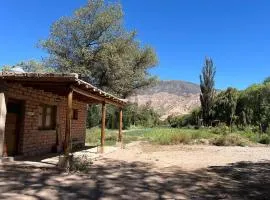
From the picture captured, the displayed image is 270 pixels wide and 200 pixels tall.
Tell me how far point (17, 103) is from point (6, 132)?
1.08 m

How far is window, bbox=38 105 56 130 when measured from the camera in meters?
14.5

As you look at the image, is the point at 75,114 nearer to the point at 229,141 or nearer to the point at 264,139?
the point at 229,141

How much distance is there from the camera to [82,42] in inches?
1161

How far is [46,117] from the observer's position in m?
15.1

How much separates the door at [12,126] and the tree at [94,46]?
1586 centimetres

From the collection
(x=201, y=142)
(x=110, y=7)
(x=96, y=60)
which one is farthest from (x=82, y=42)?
(x=201, y=142)

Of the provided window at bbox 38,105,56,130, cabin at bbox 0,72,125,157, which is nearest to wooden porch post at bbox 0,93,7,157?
cabin at bbox 0,72,125,157

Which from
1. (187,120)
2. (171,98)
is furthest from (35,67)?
(171,98)

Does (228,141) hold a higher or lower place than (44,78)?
lower

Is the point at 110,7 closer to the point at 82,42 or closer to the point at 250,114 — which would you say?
the point at 82,42

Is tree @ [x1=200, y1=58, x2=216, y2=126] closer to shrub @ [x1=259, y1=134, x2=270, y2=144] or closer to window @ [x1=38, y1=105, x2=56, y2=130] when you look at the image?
shrub @ [x1=259, y1=134, x2=270, y2=144]

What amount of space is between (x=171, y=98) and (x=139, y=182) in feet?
295

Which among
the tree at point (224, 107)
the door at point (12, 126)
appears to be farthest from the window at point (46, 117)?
the tree at point (224, 107)

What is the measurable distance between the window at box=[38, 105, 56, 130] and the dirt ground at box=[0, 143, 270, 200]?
10.4 feet
